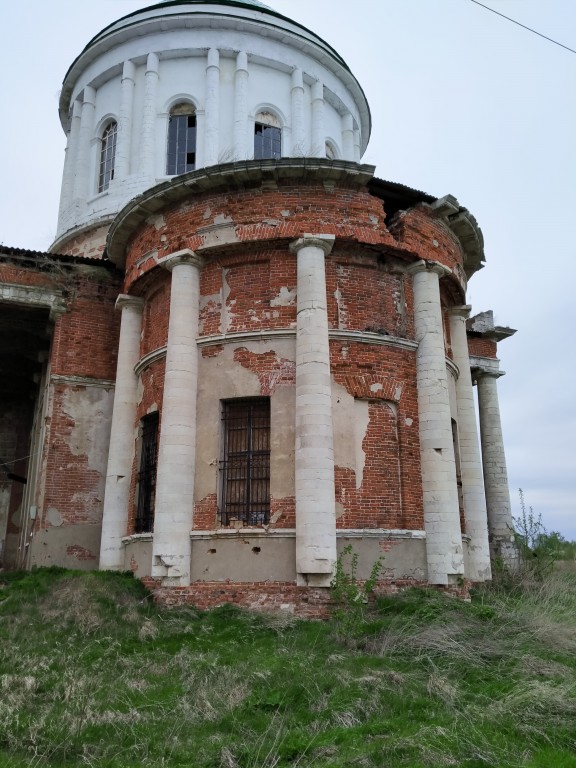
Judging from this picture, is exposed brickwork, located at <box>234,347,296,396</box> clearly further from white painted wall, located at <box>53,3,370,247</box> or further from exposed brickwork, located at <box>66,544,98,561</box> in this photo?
white painted wall, located at <box>53,3,370,247</box>

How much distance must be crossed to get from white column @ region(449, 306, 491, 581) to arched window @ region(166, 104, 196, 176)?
32.6ft

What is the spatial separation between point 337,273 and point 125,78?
12548 millimetres

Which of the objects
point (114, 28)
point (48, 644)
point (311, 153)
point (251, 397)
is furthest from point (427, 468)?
point (114, 28)

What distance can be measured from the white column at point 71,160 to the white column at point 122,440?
28.9ft

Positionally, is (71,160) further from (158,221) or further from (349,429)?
(349,429)

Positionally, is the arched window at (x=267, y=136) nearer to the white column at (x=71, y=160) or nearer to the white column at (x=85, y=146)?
the white column at (x=85, y=146)

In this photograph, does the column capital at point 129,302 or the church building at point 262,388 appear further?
the column capital at point 129,302

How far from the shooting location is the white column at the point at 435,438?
12.0m

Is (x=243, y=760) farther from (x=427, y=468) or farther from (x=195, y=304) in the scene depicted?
(x=195, y=304)

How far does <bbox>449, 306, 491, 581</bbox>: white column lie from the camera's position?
14.1 m

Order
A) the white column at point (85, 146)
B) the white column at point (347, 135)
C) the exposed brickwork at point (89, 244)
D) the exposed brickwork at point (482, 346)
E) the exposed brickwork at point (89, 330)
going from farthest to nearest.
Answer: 1. the white column at point (347, 135)
2. the exposed brickwork at point (482, 346)
3. the white column at point (85, 146)
4. the exposed brickwork at point (89, 244)
5. the exposed brickwork at point (89, 330)

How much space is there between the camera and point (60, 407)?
51.5ft

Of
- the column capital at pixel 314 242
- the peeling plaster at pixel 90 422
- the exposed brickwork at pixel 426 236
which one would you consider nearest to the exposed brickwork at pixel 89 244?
the peeling plaster at pixel 90 422

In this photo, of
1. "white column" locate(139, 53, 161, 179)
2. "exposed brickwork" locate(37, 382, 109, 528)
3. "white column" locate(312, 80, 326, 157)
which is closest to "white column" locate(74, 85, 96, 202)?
"white column" locate(139, 53, 161, 179)
